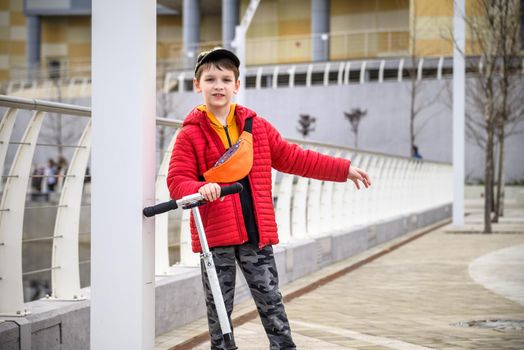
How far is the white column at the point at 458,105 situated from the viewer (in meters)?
18.3

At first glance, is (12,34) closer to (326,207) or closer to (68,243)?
(326,207)

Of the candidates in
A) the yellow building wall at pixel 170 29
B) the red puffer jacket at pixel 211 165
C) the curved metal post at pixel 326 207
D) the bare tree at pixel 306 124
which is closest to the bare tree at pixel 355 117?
the bare tree at pixel 306 124

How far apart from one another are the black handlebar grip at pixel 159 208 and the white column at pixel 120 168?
0.03 m

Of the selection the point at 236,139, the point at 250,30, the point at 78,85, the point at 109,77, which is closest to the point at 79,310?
the point at 236,139

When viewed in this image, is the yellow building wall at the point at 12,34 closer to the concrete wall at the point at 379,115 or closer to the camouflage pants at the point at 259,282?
the concrete wall at the point at 379,115

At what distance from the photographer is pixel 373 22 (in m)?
52.0

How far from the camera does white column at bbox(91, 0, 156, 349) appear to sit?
357 cm

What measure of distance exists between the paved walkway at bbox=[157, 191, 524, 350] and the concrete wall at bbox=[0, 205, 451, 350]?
0.42 ft

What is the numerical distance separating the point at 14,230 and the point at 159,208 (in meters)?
1.84

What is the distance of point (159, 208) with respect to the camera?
354 cm

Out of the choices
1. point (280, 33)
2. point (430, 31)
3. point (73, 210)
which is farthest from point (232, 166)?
point (280, 33)

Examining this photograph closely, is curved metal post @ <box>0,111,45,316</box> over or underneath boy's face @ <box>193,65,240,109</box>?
underneath

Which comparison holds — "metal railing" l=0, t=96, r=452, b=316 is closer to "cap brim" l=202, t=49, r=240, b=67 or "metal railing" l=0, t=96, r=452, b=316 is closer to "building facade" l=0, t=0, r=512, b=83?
"cap brim" l=202, t=49, r=240, b=67

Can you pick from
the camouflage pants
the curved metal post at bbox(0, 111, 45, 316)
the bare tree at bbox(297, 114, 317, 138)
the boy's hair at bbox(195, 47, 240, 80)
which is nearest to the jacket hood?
the boy's hair at bbox(195, 47, 240, 80)
